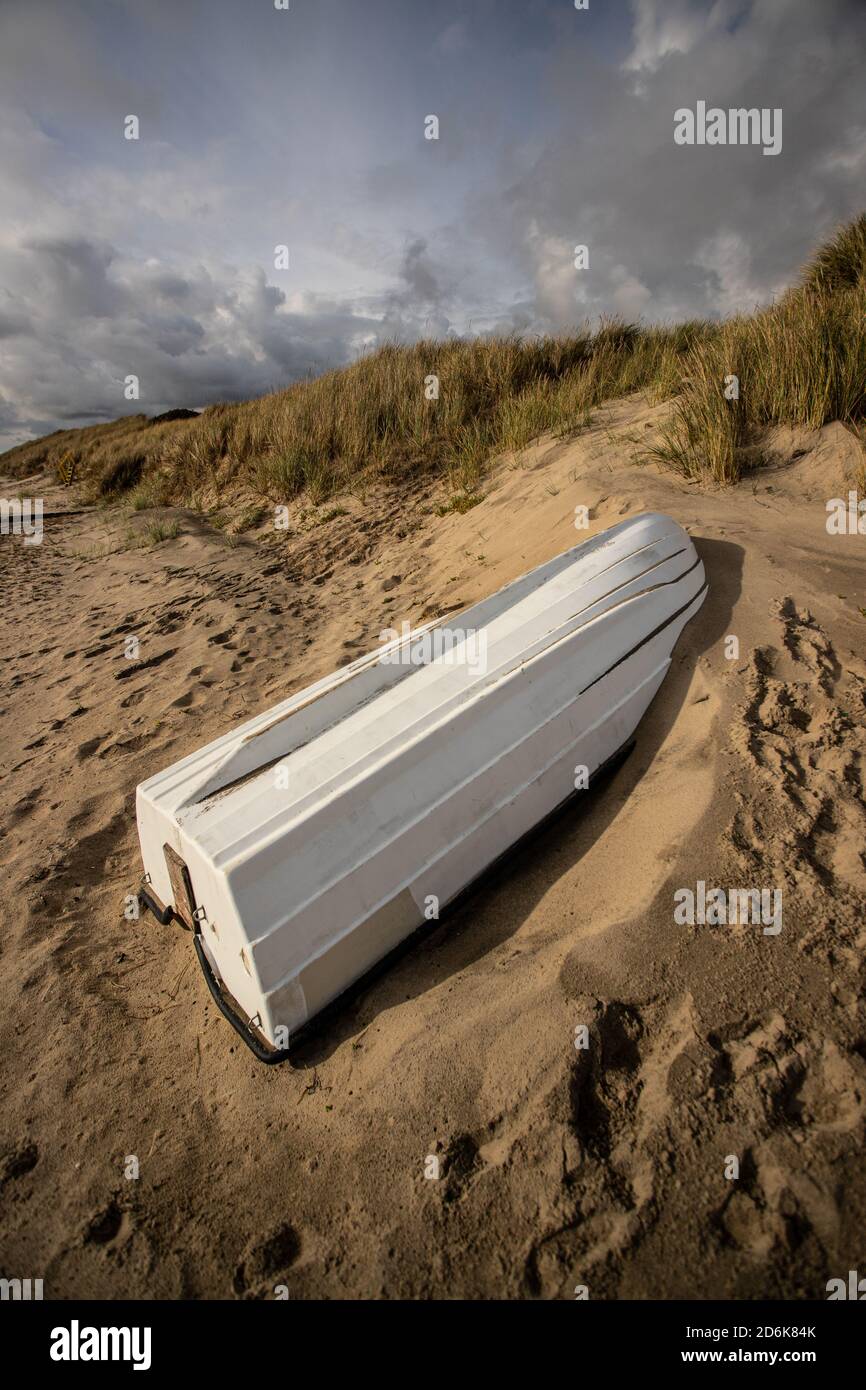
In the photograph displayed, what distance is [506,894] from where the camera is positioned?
80.1 inches

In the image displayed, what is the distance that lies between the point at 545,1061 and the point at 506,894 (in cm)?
57

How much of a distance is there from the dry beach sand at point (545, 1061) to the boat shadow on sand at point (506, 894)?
0.01 metres

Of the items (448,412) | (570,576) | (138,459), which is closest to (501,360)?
(448,412)

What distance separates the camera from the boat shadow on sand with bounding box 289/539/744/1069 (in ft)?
5.86

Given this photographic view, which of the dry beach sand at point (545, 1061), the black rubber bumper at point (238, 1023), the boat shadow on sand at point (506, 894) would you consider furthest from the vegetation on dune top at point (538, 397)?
the black rubber bumper at point (238, 1023)

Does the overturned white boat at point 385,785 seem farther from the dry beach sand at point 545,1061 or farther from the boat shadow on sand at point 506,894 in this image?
the dry beach sand at point 545,1061

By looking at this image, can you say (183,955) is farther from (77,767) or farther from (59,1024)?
(77,767)

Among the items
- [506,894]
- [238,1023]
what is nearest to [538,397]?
[506,894]

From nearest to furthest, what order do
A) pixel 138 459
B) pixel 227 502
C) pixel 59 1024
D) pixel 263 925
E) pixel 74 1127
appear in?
pixel 263 925 → pixel 74 1127 → pixel 59 1024 → pixel 227 502 → pixel 138 459

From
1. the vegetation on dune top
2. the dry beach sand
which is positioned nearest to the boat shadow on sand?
the dry beach sand

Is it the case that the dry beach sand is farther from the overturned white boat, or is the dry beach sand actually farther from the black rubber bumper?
the overturned white boat

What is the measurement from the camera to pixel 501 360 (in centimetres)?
800

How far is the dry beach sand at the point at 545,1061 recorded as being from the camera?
1.29m

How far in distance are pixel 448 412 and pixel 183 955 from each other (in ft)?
22.9
